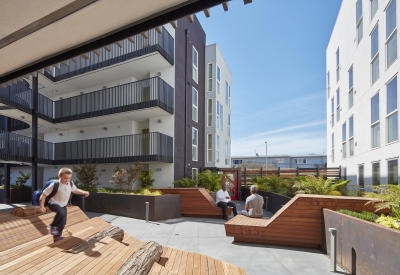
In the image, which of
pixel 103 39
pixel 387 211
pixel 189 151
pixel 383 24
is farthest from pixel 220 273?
pixel 189 151

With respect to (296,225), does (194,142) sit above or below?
above

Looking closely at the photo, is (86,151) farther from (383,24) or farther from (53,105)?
(383,24)

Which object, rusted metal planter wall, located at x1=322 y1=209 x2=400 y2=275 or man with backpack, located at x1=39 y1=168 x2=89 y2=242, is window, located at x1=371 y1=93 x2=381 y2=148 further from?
man with backpack, located at x1=39 y1=168 x2=89 y2=242

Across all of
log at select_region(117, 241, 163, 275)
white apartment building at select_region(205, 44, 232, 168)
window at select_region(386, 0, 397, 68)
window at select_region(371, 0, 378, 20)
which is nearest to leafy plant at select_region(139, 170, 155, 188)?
white apartment building at select_region(205, 44, 232, 168)

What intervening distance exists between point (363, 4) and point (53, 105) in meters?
18.9

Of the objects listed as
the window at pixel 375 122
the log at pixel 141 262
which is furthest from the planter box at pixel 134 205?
the window at pixel 375 122

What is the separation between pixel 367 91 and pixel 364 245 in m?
9.93

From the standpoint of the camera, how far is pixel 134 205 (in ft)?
35.6

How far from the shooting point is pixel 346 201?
611cm

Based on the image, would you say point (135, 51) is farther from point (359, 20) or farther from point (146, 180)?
point (359, 20)

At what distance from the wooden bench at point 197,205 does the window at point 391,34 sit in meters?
8.61

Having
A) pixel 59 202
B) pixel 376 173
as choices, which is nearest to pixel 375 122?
pixel 376 173

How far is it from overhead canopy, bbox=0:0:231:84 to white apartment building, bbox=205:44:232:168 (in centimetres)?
1784

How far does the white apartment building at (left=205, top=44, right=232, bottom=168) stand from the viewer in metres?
21.2
